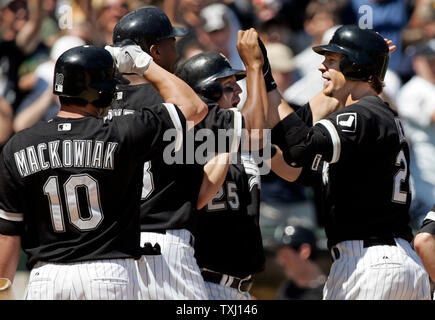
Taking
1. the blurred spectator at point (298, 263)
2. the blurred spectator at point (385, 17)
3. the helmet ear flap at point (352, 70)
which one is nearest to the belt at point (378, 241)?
the helmet ear flap at point (352, 70)

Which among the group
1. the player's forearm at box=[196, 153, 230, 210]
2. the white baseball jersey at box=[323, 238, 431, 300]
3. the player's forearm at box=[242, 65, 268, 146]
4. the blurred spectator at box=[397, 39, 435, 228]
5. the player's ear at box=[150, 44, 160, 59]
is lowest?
the blurred spectator at box=[397, 39, 435, 228]

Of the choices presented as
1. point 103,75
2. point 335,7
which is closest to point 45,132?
point 103,75

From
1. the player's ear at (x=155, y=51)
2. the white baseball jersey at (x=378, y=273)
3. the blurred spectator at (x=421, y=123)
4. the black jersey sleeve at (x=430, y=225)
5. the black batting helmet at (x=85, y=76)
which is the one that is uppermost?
the black batting helmet at (x=85, y=76)

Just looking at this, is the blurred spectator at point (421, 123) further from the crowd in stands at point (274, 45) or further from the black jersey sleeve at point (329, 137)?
the black jersey sleeve at point (329, 137)

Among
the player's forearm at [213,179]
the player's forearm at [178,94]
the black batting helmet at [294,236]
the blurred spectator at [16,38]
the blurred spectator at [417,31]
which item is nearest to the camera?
the player's forearm at [178,94]

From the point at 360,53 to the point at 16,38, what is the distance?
17.3 ft

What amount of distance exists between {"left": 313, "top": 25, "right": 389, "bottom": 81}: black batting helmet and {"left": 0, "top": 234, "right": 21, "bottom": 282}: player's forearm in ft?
7.27

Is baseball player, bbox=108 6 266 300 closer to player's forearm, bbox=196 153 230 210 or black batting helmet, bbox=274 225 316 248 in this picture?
player's forearm, bbox=196 153 230 210

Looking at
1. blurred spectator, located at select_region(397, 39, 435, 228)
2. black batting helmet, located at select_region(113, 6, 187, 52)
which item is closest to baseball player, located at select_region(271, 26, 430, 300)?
black batting helmet, located at select_region(113, 6, 187, 52)

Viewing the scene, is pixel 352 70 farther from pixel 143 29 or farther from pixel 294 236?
pixel 294 236

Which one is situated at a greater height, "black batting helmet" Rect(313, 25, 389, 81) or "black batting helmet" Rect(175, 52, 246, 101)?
"black batting helmet" Rect(313, 25, 389, 81)

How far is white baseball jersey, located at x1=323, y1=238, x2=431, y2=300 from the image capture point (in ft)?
17.5

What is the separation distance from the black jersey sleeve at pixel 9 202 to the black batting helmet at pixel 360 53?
82.7 inches

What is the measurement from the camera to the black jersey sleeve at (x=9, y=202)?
187 inches
